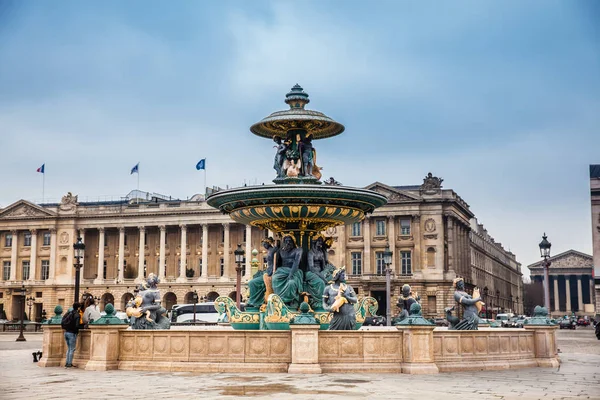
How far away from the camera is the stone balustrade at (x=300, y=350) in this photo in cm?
1476

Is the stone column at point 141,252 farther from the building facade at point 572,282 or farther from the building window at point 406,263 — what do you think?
the building facade at point 572,282

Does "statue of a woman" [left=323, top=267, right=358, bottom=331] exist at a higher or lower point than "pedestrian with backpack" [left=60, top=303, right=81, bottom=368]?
higher

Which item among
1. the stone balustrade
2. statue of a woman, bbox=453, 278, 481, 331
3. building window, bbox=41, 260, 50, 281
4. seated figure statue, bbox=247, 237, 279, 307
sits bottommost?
the stone balustrade

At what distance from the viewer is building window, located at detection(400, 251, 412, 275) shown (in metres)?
87.7

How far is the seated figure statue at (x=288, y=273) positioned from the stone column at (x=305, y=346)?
4.19 meters

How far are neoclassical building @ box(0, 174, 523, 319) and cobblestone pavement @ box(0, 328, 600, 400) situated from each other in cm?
7224

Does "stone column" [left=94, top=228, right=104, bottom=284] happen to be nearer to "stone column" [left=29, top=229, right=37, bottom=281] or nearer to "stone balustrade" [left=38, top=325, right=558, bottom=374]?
"stone column" [left=29, top=229, right=37, bottom=281]

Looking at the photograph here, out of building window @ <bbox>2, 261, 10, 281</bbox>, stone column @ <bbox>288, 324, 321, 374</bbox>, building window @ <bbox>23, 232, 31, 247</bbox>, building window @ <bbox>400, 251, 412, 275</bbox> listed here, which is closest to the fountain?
stone column @ <bbox>288, 324, 321, 374</bbox>

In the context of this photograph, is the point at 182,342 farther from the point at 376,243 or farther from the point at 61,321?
the point at 376,243

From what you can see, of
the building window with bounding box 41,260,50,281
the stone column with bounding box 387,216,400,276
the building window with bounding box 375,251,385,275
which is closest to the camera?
the stone column with bounding box 387,216,400,276

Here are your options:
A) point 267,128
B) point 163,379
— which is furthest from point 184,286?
point 163,379

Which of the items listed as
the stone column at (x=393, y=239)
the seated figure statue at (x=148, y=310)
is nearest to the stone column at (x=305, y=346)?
the seated figure statue at (x=148, y=310)

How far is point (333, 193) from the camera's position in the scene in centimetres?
1858

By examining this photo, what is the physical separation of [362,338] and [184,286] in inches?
3224
